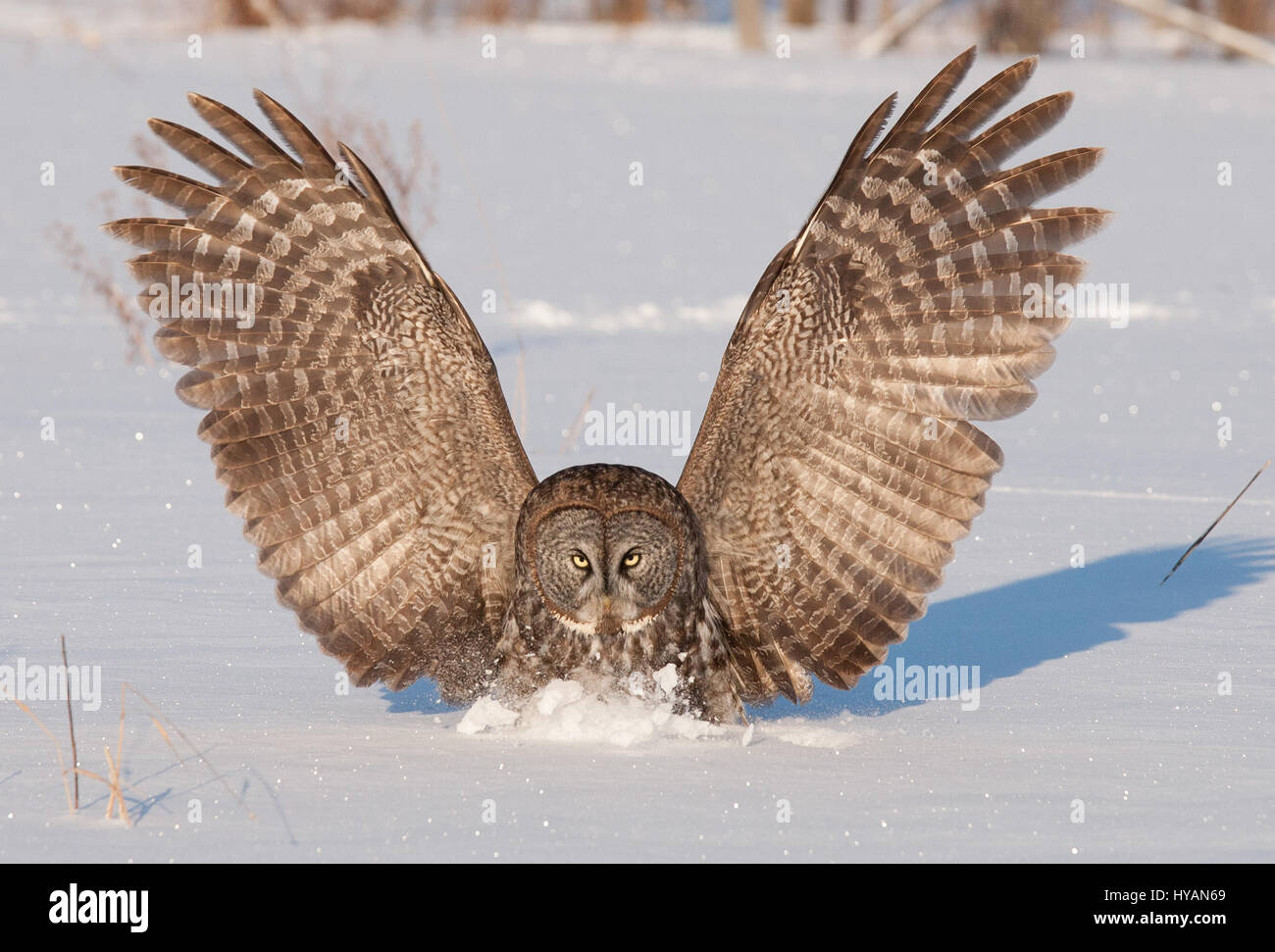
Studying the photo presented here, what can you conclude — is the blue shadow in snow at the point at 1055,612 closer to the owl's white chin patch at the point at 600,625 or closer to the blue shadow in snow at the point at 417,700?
the owl's white chin patch at the point at 600,625

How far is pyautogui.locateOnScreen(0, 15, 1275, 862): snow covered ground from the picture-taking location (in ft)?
11.7

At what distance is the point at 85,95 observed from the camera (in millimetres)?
17281

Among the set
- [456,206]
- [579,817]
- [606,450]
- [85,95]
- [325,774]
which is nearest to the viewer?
[579,817]

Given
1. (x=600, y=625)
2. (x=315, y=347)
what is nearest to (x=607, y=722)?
(x=600, y=625)

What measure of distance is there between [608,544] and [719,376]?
54 centimetres

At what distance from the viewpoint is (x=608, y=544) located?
13.6 ft

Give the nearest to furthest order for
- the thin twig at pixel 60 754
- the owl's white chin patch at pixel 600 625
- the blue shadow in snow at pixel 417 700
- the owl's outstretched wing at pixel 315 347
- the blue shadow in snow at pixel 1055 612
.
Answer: the thin twig at pixel 60 754, the owl's white chin patch at pixel 600 625, the owl's outstretched wing at pixel 315 347, the blue shadow in snow at pixel 417 700, the blue shadow in snow at pixel 1055 612

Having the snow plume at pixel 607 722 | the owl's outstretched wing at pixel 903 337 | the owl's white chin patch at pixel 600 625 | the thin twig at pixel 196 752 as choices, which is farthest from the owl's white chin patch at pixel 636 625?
the thin twig at pixel 196 752

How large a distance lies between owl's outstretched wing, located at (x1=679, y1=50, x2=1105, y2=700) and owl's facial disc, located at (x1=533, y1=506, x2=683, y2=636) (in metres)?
0.34

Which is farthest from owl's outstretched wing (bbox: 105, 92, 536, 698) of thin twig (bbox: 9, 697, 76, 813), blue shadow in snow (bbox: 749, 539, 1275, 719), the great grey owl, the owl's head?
blue shadow in snow (bbox: 749, 539, 1275, 719)

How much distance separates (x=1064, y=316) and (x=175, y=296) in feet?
7.44

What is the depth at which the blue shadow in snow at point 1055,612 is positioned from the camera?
16.4ft

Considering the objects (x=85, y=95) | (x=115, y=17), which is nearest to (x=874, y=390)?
(x=85, y=95)

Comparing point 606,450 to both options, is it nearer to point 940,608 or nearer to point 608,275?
point 940,608
